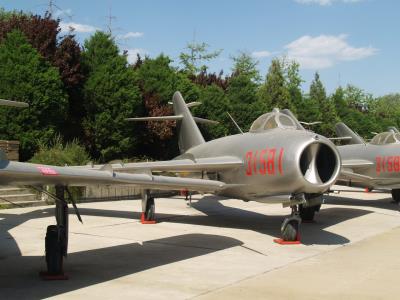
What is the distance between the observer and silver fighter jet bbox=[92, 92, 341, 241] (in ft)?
32.6

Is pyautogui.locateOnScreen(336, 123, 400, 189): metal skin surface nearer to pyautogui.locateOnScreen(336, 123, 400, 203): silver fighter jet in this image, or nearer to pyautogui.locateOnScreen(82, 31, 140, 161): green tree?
pyautogui.locateOnScreen(336, 123, 400, 203): silver fighter jet

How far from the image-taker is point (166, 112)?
26.4 metres

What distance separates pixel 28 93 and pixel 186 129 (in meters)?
→ 7.03

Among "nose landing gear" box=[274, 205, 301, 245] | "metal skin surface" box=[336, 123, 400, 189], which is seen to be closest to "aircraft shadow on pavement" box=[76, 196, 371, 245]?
"nose landing gear" box=[274, 205, 301, 245]

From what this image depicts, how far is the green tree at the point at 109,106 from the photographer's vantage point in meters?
23.2

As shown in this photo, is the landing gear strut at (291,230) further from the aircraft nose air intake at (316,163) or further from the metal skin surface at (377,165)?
the metal skin surface at (377,165)

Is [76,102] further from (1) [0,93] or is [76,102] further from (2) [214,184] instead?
(2) [214,184]

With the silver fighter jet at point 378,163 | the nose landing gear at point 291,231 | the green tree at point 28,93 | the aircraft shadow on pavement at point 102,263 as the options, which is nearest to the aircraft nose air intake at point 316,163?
the nose landing gear at point 291,231

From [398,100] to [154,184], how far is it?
180752 mm

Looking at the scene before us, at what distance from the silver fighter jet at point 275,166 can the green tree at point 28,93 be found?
8.65 m

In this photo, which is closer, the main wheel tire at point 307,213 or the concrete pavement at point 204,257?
the concrete pavement at point 204,257

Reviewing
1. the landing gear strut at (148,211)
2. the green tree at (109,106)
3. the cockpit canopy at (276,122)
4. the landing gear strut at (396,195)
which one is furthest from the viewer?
the green tree at (109,106)

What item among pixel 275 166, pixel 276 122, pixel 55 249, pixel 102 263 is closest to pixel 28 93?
pixel 276 122

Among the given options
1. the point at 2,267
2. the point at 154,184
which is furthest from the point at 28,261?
the point at 154,184
